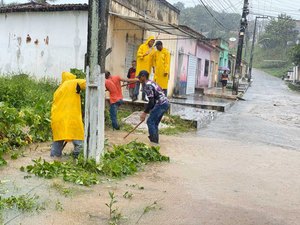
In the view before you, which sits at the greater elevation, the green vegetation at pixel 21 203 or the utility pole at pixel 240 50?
the utility pole at pixel 240 50

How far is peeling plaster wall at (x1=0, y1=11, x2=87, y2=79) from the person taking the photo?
12789 mm

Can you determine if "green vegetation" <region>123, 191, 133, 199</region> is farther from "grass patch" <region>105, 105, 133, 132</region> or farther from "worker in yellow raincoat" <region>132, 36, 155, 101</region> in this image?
"worker in yellow raincoat" <region>132, 36, 155, 101</region>

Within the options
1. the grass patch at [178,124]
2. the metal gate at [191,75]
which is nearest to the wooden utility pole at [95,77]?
the grass patch at [178,124]

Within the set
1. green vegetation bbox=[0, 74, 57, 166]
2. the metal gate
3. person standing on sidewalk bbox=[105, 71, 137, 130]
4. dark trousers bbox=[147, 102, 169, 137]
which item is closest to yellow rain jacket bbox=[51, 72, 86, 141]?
green vegetation bbox=[0, 74, 57, 166]

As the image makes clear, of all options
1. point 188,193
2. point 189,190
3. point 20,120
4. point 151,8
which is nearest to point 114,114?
point 20,120

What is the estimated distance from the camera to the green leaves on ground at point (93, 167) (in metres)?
4.95

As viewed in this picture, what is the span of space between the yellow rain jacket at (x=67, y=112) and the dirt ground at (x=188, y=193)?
71 cm

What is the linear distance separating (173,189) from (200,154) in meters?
2.61

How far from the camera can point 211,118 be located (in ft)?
43.6

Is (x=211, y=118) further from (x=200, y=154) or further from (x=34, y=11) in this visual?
(x=34, y=11)

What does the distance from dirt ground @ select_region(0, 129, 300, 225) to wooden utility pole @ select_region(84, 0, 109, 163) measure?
67cm

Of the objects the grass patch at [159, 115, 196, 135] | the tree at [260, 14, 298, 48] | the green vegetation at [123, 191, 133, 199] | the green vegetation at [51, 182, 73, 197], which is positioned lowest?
the grass patch at [159, 115, 196, 135]

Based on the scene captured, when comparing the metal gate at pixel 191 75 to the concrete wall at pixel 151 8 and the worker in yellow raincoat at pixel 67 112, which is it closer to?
the concrete wall at pixel 151 8

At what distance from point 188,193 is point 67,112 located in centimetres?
208
